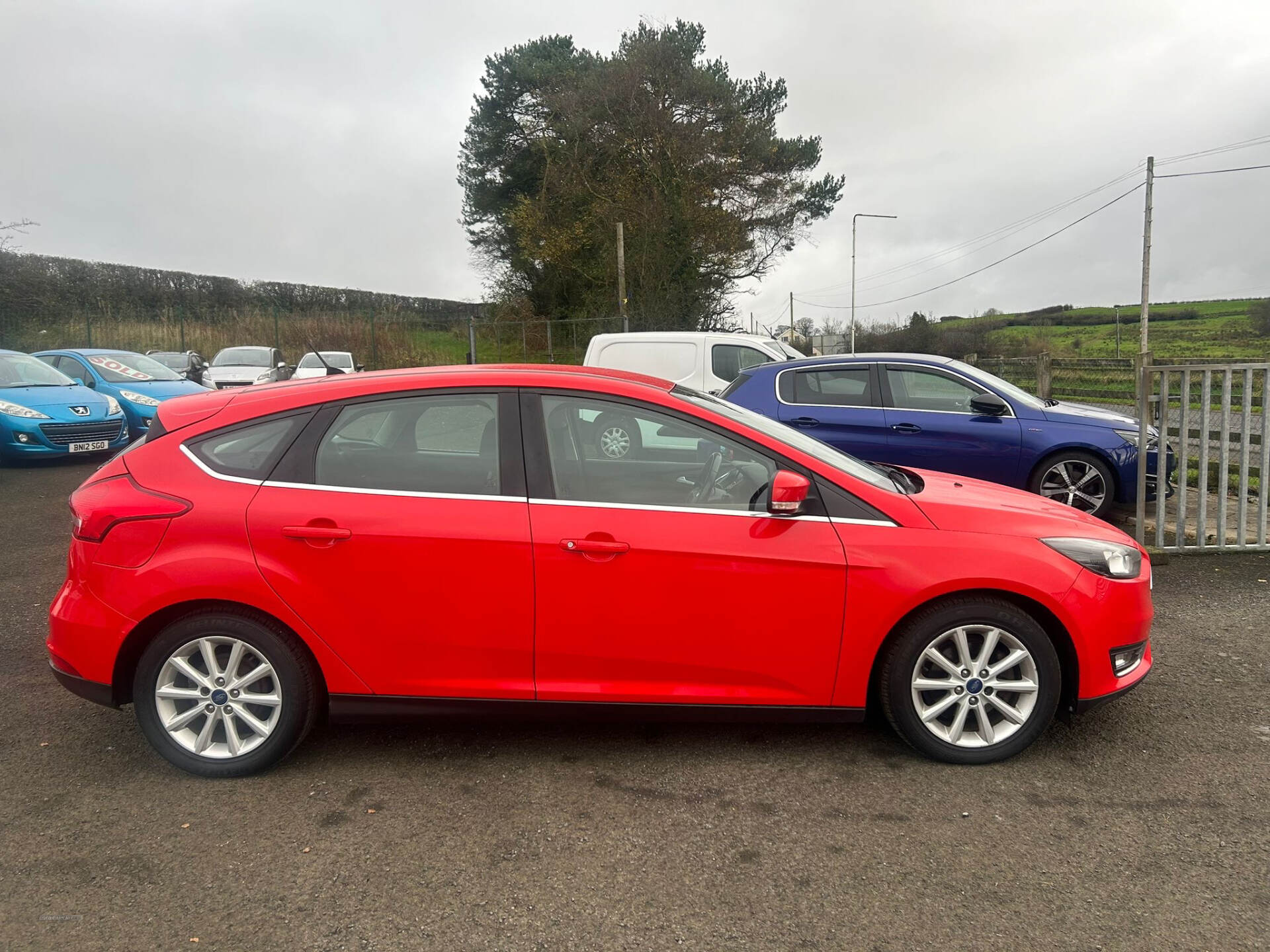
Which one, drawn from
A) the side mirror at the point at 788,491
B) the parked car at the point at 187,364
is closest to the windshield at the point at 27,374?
the parked car at the point at 187,364

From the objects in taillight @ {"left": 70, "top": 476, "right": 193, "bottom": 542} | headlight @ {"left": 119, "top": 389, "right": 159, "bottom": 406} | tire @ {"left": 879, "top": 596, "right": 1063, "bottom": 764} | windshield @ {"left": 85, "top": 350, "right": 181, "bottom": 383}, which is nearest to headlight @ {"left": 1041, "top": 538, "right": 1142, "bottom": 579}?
tire @ {"left": 879, "top": 596, "right": 1063, "bottom": 764}

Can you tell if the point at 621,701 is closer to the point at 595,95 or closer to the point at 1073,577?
the point at 1073,577

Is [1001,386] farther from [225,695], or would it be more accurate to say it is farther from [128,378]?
[128,378]

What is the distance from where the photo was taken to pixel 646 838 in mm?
2969

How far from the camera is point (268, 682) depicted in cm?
337

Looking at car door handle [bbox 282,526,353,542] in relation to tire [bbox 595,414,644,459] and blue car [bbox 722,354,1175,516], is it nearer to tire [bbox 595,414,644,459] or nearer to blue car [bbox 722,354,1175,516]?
tire [bbox 595,414,644,459]

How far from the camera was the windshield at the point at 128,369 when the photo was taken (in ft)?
46.9

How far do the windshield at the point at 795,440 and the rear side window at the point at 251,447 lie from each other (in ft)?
5.00

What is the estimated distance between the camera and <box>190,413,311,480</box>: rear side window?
11.2 feet

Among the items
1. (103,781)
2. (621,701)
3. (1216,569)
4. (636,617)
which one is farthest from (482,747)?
(1216,569)

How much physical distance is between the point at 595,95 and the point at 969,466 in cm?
2639

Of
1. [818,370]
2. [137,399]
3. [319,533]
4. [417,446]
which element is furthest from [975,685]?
[137,399]

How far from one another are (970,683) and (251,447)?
9.42ft

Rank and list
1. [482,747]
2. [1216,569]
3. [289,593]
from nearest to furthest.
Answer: [289,593]
[482,747]
[1216,569]
